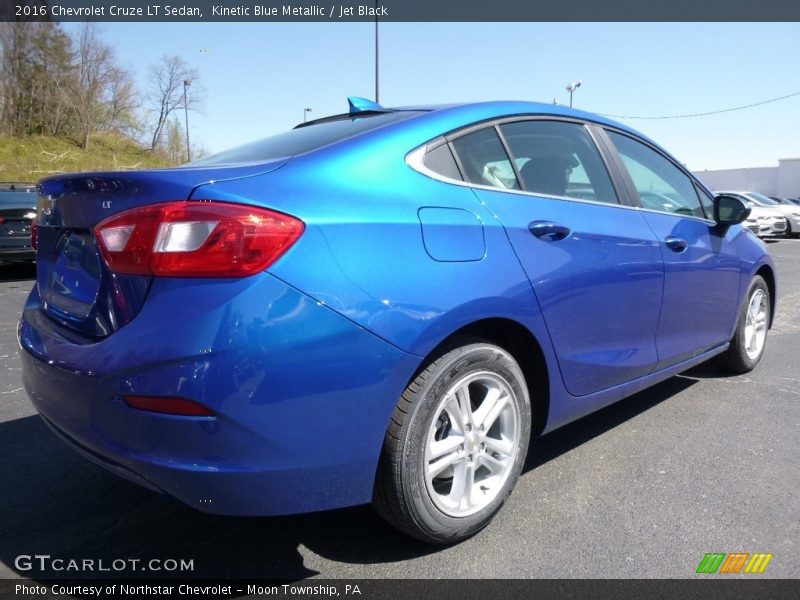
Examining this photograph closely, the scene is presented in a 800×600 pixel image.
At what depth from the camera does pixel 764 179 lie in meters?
45.5

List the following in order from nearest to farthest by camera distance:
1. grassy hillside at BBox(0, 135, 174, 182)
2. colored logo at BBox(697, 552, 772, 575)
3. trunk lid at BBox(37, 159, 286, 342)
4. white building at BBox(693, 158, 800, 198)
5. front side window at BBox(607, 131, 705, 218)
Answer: trunk lid at BBox(37, 159, 286, 342) < colored logo at BBox(697, 552, 772, 575) < front side window at BBox(607, 131, 705, 218) < grassy hillside at BBox(0, 135, 174, 182) < white building at BBox(693, 158, 800, 198)

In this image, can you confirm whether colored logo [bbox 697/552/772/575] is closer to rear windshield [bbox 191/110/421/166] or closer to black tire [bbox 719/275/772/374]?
rear windshield [bbox 191/110/421/166]

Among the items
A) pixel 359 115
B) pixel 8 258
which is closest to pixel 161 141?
pixel 8 258

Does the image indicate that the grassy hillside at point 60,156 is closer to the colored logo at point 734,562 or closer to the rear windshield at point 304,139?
the rear windshield at point 304,139

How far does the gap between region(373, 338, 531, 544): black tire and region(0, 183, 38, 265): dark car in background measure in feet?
30.7

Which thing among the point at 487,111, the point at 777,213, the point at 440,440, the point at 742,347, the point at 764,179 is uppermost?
the point at 764,179

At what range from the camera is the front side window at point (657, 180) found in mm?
3432

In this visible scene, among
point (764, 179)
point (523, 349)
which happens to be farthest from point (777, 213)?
point (764, 179)

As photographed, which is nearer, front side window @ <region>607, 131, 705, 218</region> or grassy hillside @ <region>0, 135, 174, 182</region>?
front side window @ <region>607, 131, 705, 218</region>

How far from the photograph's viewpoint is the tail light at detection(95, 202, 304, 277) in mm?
1812

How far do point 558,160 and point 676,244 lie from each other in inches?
34.8

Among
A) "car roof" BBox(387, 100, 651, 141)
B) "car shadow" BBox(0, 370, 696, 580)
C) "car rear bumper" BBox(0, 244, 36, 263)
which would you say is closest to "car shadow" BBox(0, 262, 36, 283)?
"car rear bumper" BBox(0, 244, 36, 263)

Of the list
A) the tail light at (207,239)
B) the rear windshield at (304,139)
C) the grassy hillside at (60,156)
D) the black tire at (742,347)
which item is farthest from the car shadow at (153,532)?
the grassy hillside at (60,156)

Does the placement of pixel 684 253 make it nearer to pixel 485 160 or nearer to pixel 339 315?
pixel 485 160
